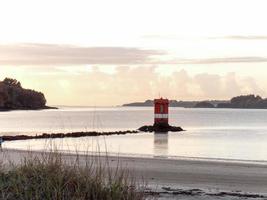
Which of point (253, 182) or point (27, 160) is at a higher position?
point (27, 160)

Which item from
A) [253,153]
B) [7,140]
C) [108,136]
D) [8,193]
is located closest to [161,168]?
[8,193]

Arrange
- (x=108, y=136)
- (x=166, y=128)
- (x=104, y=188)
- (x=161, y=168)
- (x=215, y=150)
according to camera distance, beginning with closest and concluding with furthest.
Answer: (x=104, y=188) < (x=161, y=168) < (x=215, y=150) < (x=108, y=136) < (x=166, y=128)

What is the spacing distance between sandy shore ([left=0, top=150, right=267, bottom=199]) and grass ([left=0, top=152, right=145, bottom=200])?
3.20m

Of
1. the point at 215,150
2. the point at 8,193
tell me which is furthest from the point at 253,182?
the point at 215,150

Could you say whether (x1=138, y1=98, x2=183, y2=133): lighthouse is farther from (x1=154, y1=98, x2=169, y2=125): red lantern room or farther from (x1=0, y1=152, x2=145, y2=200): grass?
(x1=0, y1=152, x2=145, y2=200): grass

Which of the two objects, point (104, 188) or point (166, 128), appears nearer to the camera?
point (104, 188)

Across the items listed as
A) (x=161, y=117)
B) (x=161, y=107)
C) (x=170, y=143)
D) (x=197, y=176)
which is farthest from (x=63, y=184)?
(x=161, y=117)

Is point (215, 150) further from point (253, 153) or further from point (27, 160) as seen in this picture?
point (27, 160)

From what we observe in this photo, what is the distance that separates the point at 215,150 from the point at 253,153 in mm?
2572

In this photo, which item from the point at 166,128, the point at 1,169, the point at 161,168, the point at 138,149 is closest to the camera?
the point at 1,169

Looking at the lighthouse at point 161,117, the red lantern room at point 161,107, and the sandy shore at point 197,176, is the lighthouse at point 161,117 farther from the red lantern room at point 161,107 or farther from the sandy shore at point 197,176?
the sandy shore at point 197,176

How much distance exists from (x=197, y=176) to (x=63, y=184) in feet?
29.5

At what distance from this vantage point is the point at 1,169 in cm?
959

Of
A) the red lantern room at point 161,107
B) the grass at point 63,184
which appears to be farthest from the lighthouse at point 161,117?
the grass at point 63,184
